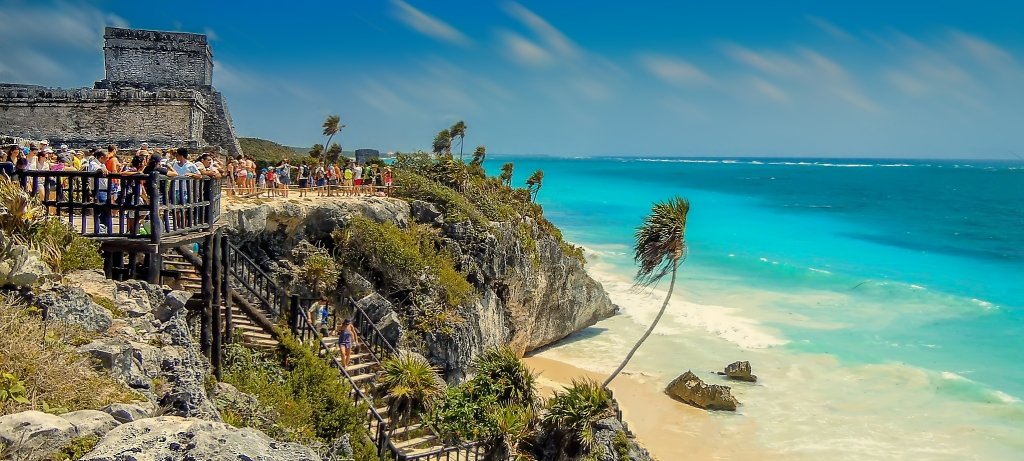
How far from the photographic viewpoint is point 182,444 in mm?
4766

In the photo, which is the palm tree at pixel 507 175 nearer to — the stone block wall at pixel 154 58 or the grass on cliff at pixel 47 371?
the stone block wall at pixel 154 58

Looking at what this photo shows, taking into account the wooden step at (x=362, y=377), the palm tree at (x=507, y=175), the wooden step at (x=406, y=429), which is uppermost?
the palm tree at (x=507, y=175)

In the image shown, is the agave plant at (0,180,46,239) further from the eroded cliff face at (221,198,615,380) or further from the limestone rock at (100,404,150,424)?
the eroded cliff face at (221,198,615,380)

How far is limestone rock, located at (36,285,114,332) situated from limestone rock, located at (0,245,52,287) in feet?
0.65

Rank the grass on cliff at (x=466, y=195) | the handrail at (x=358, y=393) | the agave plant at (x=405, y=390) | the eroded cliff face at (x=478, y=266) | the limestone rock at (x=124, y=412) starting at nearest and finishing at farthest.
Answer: the limestone rock at (x=124, y=412) → the handrail at (x=358, y=393) → the agave plant at (x=405, y=390) → the eroded cliff face at (x=478, y=266) → the grass on cliff at (x=466, y=195)

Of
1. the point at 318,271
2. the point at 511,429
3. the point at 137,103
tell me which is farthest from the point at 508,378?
the point at 137,103

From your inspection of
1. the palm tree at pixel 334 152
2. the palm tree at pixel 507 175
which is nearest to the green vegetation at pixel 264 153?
the palm tree at pixel 334 152

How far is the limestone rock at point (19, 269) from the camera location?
7.31m

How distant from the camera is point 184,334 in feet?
29.0

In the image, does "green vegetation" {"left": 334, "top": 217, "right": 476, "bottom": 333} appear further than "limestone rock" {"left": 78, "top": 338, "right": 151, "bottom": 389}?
Yes

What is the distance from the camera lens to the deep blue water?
1373 inches

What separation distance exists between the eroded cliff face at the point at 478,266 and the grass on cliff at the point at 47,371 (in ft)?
37.0

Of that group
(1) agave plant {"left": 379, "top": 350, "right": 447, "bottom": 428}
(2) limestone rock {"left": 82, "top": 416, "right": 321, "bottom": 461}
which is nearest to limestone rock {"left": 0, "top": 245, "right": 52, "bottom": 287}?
(2) limestone rock {"left": 82, "top": 416, "right": 321, "bottom": 461}

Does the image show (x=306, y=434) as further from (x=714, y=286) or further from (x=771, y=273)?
(x=771, y=273)
